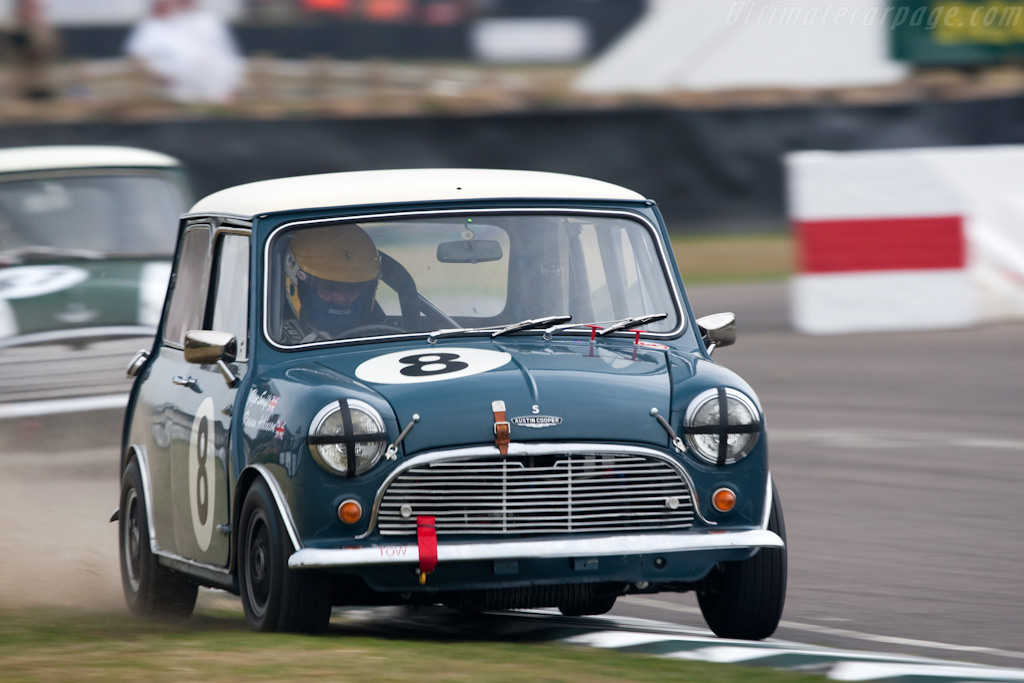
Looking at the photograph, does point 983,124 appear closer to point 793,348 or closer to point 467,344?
point 793,348

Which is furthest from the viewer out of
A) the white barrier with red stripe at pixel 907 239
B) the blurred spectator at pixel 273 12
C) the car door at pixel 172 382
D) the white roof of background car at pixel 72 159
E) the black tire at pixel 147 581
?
the blurred spectator at pixel 273 12

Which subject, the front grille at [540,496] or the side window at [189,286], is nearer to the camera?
the front grille at [540,496]

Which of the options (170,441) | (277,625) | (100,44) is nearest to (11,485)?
(170,441)

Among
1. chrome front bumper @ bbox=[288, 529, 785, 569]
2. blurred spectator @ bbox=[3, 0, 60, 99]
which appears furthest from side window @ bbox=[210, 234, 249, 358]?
blurred spectator @ bbox=[3, 0, 60, 99]

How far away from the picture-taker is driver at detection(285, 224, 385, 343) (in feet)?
20.8

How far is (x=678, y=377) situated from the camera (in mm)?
5980

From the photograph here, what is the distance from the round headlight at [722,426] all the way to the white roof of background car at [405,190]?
1121mm

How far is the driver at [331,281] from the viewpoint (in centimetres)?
634

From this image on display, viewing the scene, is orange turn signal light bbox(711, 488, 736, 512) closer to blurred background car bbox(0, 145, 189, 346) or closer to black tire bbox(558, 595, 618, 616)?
black tire bbox(558, 595, 618, 616)

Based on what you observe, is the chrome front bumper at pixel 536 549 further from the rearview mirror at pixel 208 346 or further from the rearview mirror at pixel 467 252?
the rearview mirror at pixel 467 252

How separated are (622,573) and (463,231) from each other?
4.58ft

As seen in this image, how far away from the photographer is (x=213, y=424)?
21.0 feet

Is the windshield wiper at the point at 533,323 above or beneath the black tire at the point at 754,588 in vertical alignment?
above

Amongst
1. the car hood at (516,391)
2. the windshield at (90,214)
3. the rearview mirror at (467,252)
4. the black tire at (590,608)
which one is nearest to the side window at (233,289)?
the car hood at (516,391)
